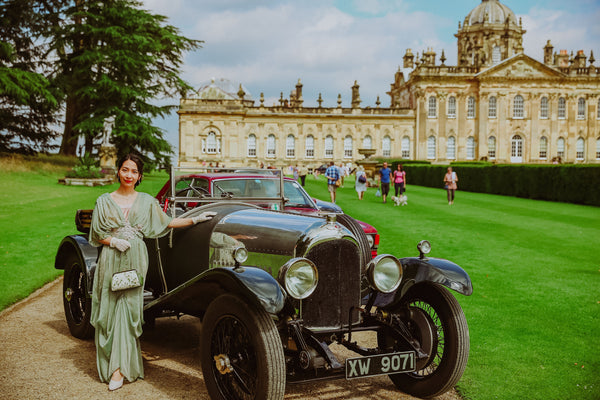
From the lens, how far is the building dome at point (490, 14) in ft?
258

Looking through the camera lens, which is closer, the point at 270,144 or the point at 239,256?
the point at 239,256

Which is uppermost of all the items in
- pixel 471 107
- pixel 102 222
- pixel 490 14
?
pixel 490 14

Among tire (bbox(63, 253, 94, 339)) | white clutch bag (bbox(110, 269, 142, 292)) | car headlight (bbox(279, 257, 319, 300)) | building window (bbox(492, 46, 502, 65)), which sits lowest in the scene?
tire (bbox(63, 253, 94, 339))

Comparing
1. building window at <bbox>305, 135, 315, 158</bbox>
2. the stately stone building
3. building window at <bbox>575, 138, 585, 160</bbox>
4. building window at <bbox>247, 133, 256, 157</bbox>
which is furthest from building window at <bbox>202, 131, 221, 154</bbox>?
building window at <bbox>575, 138, 585, 160</bbox>

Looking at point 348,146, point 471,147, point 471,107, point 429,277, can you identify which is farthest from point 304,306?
point 471,107

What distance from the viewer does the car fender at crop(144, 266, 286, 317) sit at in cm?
371

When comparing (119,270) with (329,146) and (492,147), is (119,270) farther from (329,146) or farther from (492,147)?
(492,147)

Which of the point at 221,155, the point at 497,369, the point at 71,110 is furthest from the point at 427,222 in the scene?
the point at 221,155

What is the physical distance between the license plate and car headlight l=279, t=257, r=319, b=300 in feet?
1.78

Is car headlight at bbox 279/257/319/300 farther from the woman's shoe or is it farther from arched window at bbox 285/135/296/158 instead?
arched window at bbox 285/135/296/158

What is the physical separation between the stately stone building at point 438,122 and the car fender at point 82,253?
5893 centimetres

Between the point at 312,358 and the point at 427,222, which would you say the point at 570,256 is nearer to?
the point at 427,222

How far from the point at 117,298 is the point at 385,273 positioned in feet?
7.11

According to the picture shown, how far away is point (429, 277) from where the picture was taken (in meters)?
4.45
